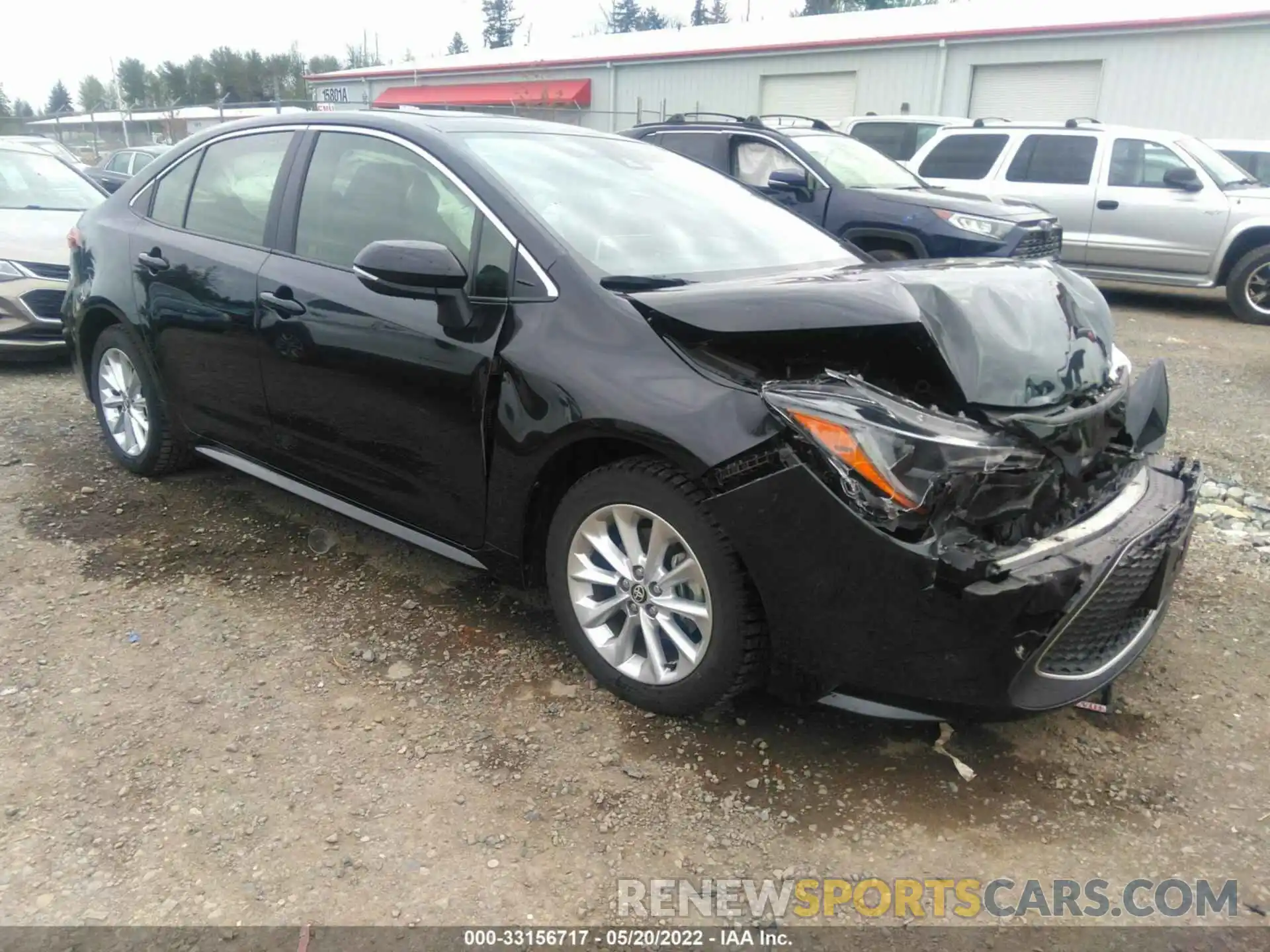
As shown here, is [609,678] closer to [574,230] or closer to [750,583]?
[750,583]

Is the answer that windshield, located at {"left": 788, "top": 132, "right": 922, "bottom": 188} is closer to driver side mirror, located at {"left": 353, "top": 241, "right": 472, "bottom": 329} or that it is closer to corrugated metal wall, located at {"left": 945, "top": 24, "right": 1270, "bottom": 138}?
driver side mirror, located at {"left": 353, "top": 241, "right": 472, "bottom": 329}

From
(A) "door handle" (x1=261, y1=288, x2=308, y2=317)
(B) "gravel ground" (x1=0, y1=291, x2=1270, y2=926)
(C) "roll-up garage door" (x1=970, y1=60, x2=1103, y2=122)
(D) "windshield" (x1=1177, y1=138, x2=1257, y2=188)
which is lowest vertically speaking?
(B) "gravel ground" (x1=0, y1=291, x2=1270, y2=926)

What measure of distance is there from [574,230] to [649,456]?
87 centimetres

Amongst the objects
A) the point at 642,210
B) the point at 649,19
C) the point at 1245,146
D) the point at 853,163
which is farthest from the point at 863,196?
the point at 649,19

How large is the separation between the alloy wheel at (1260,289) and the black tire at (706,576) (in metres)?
9.21

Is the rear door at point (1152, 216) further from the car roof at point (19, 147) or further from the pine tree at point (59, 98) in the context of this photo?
the pine tree at point (59, 98)

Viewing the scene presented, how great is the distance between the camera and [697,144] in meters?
8.91

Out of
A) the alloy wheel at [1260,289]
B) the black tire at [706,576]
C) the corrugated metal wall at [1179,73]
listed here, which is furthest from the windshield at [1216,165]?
the black tire at [706,576]

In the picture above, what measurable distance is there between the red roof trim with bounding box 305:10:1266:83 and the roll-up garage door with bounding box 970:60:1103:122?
64cm

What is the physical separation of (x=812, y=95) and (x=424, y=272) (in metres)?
21.0

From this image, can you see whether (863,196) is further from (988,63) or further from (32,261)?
(988,63)

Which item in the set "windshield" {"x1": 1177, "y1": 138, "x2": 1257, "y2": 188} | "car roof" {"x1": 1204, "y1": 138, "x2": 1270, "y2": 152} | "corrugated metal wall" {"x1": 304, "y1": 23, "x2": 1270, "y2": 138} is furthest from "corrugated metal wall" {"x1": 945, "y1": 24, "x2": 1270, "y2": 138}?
"windshield" {"x1": 1177, "y1": 138, "x2": 1257, "y2": 188}

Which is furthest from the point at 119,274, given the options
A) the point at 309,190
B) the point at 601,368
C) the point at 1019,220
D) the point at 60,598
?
the point at 1019,220

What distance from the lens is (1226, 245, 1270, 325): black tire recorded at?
367 inches
